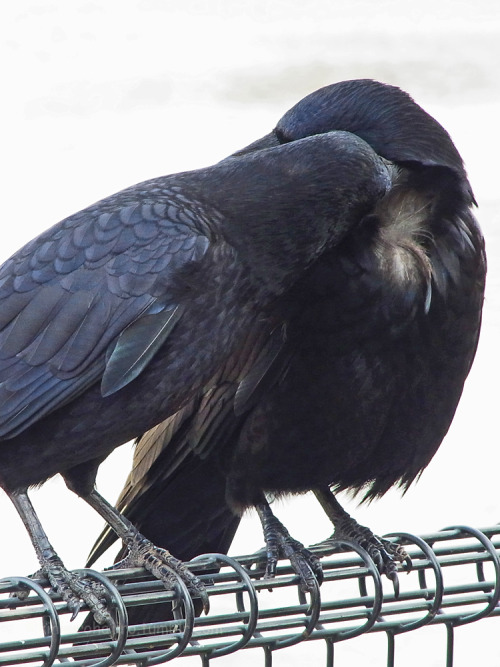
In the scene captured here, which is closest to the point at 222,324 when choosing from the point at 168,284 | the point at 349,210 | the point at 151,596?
the point at 168,284

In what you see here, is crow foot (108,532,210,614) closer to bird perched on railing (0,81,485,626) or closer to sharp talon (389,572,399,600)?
bird perched on railing (0,81,485,626)

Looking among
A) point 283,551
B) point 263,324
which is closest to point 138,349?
point 263,324

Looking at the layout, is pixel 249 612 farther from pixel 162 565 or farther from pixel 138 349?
pixel 138 349

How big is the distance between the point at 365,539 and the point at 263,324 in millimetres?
485

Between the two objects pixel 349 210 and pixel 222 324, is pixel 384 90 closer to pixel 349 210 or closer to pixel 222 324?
pixel 349 210

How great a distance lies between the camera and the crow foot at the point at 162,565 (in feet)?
6.15

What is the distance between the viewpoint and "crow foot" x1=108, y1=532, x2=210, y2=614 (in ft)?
6.15

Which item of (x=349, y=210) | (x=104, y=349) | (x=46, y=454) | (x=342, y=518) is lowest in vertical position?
(x=342, y=518)

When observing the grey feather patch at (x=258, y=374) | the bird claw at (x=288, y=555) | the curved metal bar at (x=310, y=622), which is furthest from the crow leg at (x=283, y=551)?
the grey feather patch at (x=258, y=374)

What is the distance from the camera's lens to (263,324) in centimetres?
215

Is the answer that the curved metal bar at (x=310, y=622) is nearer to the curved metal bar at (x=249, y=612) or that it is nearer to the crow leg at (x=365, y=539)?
the curved metal bar at (x=249, y=612)

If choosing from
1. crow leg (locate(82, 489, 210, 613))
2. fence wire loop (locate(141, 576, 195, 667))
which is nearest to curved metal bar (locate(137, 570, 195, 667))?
fence wire loop (locate(141, 576, 195, 667))

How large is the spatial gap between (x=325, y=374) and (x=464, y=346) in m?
0.28

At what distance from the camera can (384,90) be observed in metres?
2.27
